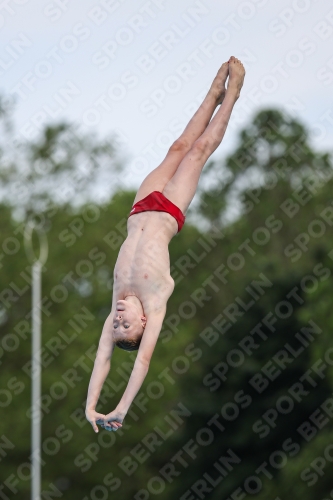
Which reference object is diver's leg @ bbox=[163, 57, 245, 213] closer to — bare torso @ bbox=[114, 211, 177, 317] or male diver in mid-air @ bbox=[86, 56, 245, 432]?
male diver in mid-air @ bbox=[86, 56, 245, 432]

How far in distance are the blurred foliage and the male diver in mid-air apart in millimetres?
16008

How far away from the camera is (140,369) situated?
38.2 feet

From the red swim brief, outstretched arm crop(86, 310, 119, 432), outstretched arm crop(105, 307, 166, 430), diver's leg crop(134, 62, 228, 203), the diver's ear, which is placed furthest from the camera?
diver's leg crop(134, 62, 228, 203)

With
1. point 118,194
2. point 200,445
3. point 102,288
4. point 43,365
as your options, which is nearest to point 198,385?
point 200,445

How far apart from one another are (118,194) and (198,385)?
17.3m

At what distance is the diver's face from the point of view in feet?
38.8

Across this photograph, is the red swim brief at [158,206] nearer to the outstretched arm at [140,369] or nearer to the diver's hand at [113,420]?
the outstretched arm at [140,369]

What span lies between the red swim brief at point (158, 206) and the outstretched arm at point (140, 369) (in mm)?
1329

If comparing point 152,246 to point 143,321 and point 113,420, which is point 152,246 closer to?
point 143,321

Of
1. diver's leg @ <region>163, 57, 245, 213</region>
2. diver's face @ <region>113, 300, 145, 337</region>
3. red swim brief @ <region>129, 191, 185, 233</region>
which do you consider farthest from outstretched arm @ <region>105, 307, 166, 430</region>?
diver's leg @ <region>163, 57, 245, 213</region>

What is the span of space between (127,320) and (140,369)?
58 centimetres

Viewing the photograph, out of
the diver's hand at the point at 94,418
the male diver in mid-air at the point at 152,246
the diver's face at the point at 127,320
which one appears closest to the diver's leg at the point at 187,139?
→ the male diver in mid-air at the point at 152,246

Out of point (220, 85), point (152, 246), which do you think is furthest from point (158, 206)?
point (220, 85)

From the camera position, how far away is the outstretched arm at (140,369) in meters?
11.5
